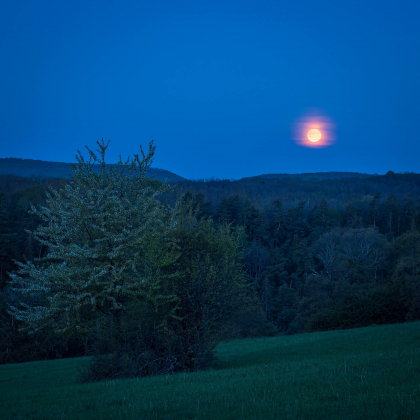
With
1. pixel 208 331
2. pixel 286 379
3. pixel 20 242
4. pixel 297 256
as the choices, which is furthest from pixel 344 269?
pixel 20 242

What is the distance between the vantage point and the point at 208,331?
40.0 ft

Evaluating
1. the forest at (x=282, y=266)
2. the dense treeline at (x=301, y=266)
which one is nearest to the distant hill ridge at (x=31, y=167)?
the dense treeline at (x=301, y=266)

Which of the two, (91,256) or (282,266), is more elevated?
(91,256)

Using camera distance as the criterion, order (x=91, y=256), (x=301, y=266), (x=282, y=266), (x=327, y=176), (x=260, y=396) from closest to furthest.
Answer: (x=260, y=396), (x=91, y=256), (x=301, y=266), (x=282, y=266), (x=327, y=176)

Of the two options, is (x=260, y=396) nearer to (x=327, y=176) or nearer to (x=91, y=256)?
(x=91, y=256)

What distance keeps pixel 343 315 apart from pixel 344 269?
1559cm

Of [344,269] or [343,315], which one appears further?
[344,269]

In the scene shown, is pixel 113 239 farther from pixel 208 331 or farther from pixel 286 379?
pixel 286 379

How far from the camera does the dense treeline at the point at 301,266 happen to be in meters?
29.1

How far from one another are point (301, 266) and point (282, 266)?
132 inches

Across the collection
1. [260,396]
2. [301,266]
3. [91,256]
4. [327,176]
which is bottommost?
[301,266]

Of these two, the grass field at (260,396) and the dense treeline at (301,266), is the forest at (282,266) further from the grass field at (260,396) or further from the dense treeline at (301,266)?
the grass field at (260,396)

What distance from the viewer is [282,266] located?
68.1 m

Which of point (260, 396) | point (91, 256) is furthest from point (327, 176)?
point (260, 396)
